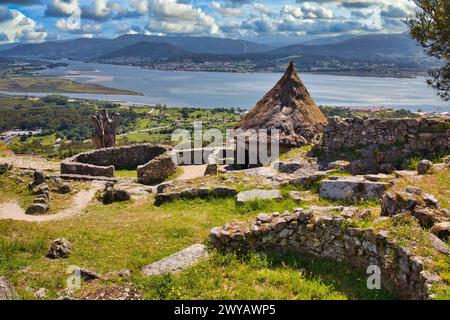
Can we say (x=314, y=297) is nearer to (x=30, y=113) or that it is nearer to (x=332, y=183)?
(x=332, y=183)

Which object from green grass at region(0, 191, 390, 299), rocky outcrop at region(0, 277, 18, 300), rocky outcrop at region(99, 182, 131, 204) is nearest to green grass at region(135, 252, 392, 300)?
green grass at region(0, 191, 390, 299)

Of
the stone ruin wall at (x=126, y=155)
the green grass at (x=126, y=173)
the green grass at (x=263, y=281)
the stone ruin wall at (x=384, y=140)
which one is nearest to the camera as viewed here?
the green grass at (x=263, y=281)

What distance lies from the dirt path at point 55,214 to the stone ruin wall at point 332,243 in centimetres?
685

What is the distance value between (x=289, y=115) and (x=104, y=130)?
11.1 m

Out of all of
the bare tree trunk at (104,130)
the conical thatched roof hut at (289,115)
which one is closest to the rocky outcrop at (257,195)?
the conical thatched roof hut at (289,115)

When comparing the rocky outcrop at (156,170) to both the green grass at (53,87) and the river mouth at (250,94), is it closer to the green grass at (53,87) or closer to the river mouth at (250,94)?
the river mouth at (250,94)

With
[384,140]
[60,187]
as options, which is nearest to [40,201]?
[60,187]

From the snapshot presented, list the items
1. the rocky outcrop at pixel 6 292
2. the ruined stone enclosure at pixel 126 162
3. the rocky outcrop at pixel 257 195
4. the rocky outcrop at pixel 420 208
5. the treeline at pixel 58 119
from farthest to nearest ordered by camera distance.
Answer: the treeline at pixel 58 119, the ruined stone enclosure at pixel 126 162, the rocky outcrop at pixel 257 195, the rocky outcrop at pixel 420 208, the rocky outcrop at pixel 6 292

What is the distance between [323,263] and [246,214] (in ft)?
10.7

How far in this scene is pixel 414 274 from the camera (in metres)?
5.66

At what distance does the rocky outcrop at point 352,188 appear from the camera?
9.42m

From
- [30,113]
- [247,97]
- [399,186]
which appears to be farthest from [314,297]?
[247,97]

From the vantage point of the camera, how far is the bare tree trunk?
23125mm

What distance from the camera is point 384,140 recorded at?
12672 mm
